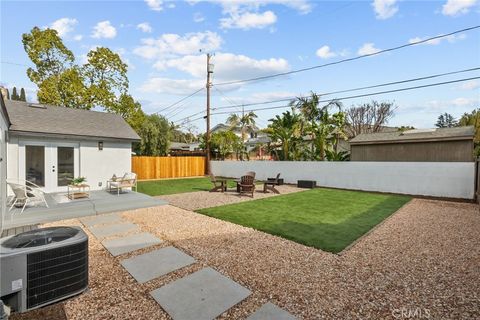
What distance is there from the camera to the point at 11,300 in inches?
98.9

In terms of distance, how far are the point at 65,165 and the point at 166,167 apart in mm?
9842

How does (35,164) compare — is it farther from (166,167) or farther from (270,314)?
(270,314)

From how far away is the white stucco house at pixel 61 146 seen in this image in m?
→ 10.1

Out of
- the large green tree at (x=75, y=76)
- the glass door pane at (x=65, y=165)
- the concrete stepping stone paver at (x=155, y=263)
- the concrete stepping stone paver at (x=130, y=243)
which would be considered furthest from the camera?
the large green tree at (x=75, y=76)

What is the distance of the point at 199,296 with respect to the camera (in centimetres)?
341

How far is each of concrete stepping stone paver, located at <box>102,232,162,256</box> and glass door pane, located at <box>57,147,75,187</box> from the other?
24.5 feet

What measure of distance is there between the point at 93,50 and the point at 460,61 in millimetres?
26496

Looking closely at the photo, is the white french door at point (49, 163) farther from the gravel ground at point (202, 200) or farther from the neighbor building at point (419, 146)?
the neighbor building at point (419, 146)

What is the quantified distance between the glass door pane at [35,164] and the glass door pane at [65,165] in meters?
0.56

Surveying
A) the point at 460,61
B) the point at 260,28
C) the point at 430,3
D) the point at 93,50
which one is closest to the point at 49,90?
the point at 93,50

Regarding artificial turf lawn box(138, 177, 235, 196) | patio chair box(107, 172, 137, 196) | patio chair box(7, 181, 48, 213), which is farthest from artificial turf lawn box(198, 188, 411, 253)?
patio chair box(7, 181, 48, 213)

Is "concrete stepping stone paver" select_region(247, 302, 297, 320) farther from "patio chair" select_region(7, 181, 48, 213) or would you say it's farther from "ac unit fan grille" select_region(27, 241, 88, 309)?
"patio chair" select_region(7, 181, 48, 213)

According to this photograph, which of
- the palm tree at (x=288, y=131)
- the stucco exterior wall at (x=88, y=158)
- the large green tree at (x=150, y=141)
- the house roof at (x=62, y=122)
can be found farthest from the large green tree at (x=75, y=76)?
the palm tree at (x=288, y=131)

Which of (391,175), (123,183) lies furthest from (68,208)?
(391,175)
